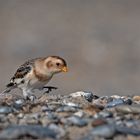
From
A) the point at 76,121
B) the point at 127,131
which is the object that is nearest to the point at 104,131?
the point at 127,131

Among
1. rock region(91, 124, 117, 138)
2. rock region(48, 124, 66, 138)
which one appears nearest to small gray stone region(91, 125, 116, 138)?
rock region(91, 124, 117, 138)

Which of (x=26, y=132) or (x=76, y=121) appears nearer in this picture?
(x=26, y=132)

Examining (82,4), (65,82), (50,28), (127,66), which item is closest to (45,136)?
(65,82)

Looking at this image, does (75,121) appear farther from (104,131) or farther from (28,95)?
(28,95)

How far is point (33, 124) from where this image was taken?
929 cm

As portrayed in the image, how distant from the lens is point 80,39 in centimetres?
3362

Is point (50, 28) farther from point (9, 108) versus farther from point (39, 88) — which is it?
point (9, 108)

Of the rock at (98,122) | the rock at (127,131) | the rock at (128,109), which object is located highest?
the rock at (128,109)

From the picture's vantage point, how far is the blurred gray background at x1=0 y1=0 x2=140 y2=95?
84.5 ft

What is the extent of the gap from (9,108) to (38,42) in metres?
22.9

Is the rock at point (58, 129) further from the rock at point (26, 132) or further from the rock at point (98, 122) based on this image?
the rock at point (98, 122)

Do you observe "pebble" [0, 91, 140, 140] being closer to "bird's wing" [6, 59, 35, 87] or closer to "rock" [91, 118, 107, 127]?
"rock" [91, 118, 107, 127]

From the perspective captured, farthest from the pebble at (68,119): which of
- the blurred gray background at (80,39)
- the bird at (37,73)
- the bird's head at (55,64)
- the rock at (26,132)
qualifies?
the blurred gray background at (80,39)

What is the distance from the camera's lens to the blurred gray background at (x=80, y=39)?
84.5 ft
